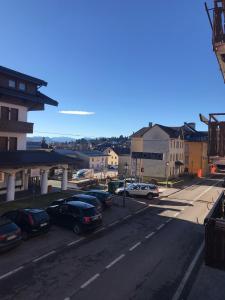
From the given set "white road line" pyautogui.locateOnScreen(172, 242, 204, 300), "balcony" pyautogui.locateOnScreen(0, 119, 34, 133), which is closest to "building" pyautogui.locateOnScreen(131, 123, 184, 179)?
"balcony" pyautogui.locateOnScreen(0, 119, 34, 133)

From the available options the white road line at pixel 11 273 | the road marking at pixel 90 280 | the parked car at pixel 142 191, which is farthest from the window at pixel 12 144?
the road marking at pixel 90 280

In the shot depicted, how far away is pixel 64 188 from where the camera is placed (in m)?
34.6

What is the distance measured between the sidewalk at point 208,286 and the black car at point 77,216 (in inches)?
289

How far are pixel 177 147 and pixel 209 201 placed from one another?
94.2ft

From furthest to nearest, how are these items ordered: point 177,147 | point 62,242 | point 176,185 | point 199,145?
point 199,145 → point 177,147 → point 176,185 → point 62,242

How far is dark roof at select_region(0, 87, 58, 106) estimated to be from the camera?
93.7ft

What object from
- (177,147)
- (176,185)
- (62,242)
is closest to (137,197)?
(176,185)

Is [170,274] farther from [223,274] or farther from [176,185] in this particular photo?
[176,185]

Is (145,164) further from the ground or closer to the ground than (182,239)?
further from the ground

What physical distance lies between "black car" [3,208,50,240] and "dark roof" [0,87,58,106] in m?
13.7

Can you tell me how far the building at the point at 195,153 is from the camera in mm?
68963

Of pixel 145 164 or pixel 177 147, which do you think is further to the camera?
pixel 177 147

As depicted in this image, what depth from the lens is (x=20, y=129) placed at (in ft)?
102

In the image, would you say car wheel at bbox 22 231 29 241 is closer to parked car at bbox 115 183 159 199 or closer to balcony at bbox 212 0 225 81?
balcony at bbox 212 0 225 81
